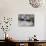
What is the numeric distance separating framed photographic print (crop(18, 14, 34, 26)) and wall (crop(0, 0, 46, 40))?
0.32ft

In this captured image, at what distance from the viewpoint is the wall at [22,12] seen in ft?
13.1

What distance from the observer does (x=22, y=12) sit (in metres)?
4.03

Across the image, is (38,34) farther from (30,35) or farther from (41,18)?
(41,18)

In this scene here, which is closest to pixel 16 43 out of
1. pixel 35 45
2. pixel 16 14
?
pixel 35 45

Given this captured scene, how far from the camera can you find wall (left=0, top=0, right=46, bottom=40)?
13.1 ft

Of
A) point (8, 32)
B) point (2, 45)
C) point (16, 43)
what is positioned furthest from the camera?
point (8, 32)

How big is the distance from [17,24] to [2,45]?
0.81 metres

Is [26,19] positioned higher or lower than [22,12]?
lower

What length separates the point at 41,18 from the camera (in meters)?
4.04

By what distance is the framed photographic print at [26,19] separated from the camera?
4.03 m

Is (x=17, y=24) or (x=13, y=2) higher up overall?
(x=13, y=2)

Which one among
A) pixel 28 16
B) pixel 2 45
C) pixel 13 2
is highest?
pixel 13 2

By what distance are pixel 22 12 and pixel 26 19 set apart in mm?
260

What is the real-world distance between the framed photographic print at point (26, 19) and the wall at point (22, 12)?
0.10m
